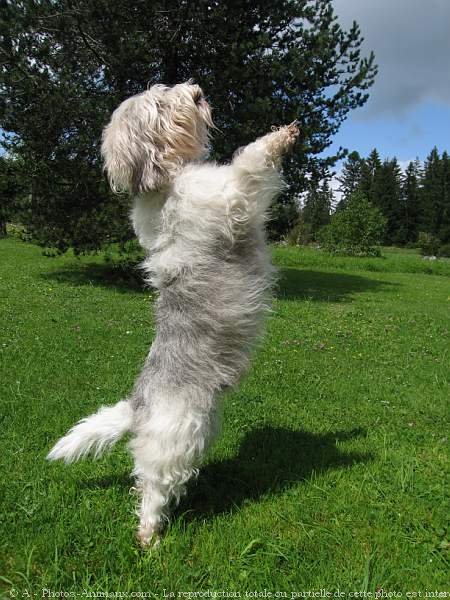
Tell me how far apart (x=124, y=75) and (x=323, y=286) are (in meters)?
10.0

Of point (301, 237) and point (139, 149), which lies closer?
point (139, 149)

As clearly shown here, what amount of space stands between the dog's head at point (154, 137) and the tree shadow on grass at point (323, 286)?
10.8 m

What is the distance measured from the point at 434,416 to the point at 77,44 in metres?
14.0

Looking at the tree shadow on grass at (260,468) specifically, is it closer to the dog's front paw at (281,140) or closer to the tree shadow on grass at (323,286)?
the dog's front paw at (281,140)

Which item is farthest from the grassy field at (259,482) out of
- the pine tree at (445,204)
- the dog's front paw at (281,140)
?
the pine tree at (445,204)

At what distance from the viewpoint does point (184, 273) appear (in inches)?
133

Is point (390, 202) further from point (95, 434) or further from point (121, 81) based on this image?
point (95, 434)

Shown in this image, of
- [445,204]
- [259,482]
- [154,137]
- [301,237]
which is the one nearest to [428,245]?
[445,204]

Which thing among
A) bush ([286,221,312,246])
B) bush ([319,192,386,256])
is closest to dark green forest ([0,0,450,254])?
bush ([319,192,386,256])

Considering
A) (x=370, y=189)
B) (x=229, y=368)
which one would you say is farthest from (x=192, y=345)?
(x=370, y=189)

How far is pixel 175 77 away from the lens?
15016 mm

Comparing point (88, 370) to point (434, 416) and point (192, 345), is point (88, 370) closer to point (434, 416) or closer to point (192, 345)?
point (192, 345)

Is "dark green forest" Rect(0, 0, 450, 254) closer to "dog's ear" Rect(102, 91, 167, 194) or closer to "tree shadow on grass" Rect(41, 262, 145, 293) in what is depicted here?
"tree shadow on grass" Rect(41, 262, 145, 293)

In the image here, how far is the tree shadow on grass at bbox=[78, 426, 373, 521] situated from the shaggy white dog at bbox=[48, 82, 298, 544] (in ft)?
1.88
